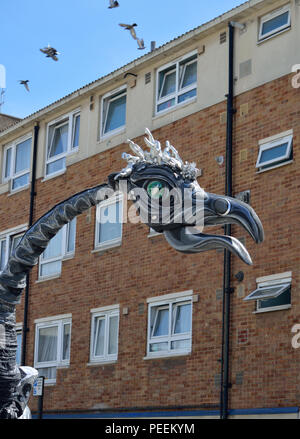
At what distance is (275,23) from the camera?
1873cm

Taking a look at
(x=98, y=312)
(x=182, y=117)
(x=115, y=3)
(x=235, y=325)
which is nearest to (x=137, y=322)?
(x=98, y=312)

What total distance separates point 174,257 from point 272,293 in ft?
11.5

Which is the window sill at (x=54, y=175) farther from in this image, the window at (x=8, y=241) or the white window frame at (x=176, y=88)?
the white window frame at (x=176, y=88)

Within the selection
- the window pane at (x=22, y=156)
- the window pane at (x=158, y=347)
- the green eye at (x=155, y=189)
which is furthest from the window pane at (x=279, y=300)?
the window pane at (x=22, y=156)

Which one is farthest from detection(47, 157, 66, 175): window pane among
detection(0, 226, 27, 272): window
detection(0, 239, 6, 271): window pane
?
detection(0, 239, 6, 271): window pane

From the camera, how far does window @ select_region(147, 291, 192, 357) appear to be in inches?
777

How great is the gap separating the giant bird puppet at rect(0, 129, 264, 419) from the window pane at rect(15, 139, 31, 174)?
62.5 feet

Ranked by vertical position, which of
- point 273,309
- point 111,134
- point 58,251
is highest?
point 111,134

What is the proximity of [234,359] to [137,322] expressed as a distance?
3.41m

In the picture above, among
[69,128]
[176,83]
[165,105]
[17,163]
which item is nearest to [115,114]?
[69,128]

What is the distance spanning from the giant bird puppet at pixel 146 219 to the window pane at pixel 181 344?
38.1ft

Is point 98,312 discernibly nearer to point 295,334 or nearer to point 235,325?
point 235,325

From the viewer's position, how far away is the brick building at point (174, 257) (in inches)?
698

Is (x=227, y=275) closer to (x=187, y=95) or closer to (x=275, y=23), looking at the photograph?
(x=187, y=95)
